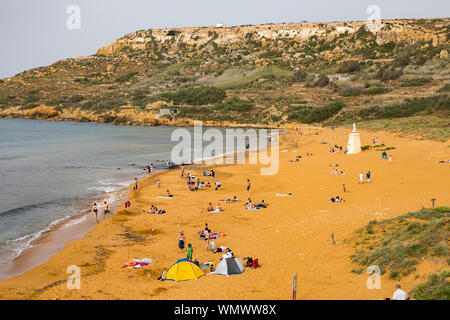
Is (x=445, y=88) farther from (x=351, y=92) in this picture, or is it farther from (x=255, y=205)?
(x=255, y=205)

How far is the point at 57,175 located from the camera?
36000 mm

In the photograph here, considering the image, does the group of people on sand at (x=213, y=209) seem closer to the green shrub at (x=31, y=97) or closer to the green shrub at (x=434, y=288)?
the green shrub at (x=434, y=288)

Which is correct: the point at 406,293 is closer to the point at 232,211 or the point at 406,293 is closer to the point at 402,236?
the point at 402,236

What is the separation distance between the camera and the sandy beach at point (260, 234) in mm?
12070

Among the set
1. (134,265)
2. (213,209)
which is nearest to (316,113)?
(213,209)

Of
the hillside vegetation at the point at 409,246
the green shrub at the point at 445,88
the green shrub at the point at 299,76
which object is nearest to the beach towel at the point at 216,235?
the hillside vegetation at the point at 409,246

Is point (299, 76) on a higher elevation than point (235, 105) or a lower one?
higher

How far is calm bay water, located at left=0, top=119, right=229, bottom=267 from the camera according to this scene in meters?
21.4

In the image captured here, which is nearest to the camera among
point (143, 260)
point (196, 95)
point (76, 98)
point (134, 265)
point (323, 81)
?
point (134, 265)

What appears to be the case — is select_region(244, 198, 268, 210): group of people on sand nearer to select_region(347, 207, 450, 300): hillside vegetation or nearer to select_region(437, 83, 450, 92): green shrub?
select_region(347, 207, 450, 300): hillside vegetation

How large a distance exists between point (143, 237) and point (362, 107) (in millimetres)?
67391

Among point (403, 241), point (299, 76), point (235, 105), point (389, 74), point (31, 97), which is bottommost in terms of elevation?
point (403, 241)

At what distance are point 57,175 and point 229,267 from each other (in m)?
27.6

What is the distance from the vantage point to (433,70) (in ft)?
294
